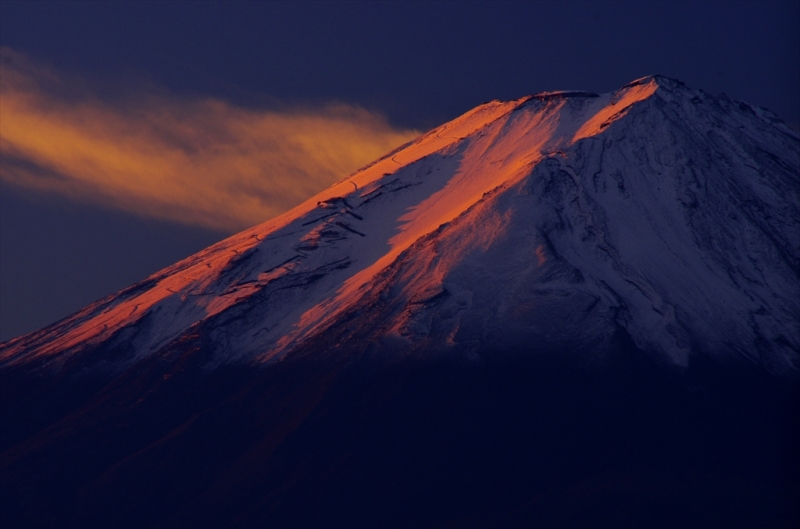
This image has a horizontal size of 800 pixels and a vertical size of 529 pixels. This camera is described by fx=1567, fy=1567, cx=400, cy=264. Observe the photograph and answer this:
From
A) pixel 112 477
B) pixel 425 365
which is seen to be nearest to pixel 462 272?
pixel 425 365

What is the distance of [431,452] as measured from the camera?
10231 cm

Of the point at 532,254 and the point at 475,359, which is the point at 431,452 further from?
the point at 532,254

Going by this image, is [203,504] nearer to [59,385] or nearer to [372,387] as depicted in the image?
[372,387]

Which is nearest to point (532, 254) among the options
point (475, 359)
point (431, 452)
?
point (475, 359)

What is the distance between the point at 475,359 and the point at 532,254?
35.1 ft

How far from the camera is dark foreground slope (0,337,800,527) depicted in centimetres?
9694

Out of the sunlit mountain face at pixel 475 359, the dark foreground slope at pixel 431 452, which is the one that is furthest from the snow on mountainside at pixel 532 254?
the dark foreground slope at pixel 431 452

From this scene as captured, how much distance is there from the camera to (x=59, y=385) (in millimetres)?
123688

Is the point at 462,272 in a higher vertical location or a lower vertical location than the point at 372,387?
higher

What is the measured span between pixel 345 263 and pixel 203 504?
30188 mm

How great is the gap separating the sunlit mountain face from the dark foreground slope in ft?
0.61

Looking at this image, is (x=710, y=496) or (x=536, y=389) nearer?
(x=710, y=496)

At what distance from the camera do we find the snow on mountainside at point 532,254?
111 metres

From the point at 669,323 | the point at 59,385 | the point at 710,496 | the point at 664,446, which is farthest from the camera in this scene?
the point at 59,385
